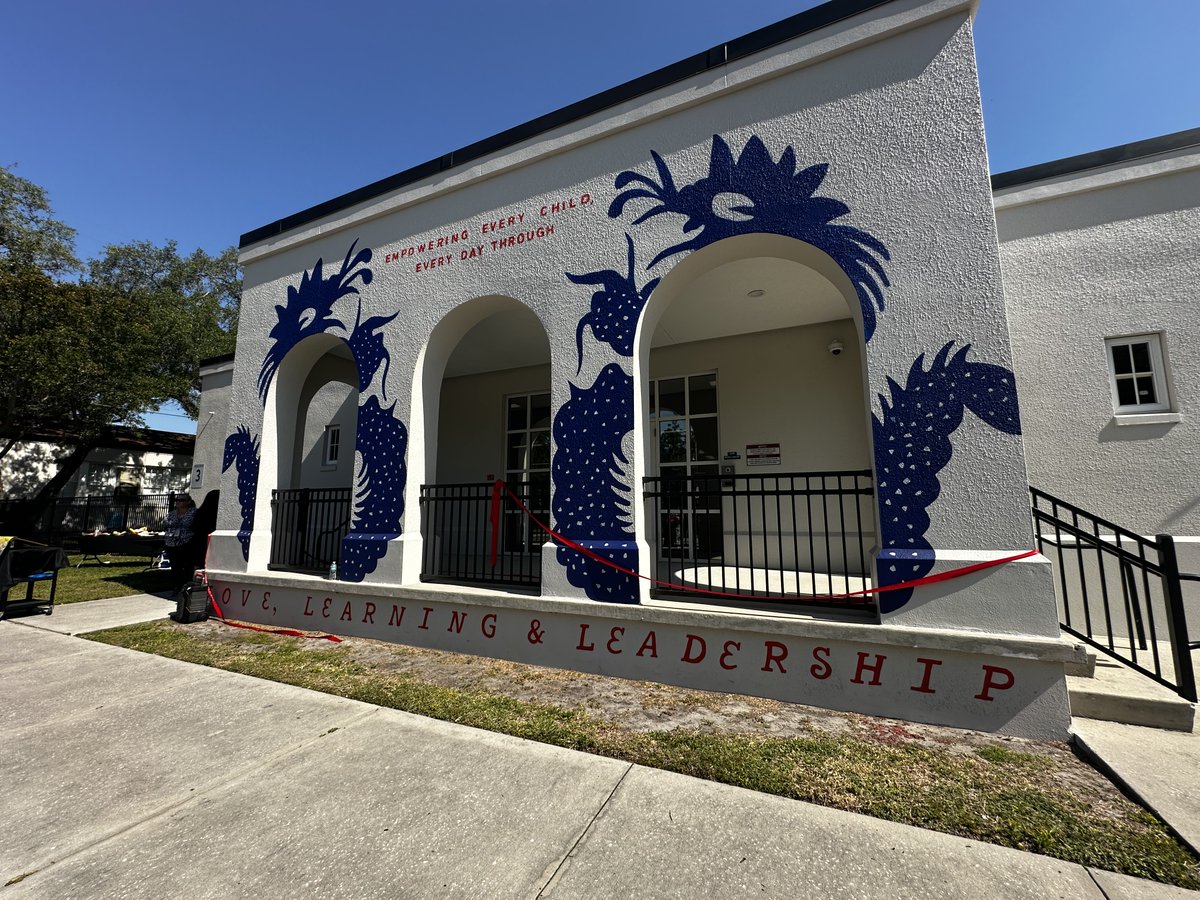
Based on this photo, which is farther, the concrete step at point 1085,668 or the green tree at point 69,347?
the green tree at point 69,347

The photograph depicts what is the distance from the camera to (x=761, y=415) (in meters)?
7.70

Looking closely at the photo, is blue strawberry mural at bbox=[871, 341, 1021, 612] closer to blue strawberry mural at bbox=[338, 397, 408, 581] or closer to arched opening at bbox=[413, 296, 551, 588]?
arched opening at bbox=[413, 296, 551, 588]

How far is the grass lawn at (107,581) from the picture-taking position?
8680 millimetres

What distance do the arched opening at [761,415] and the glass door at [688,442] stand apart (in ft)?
0.06

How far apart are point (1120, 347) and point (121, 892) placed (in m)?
8.86

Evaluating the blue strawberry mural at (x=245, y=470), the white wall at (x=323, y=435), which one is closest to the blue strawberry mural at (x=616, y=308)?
the blue strawberry mural at (x=245, y=470)

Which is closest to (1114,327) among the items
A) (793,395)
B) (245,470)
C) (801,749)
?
(793,395)

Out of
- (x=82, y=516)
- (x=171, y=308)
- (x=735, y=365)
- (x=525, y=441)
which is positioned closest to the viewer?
(x=735, y=365)

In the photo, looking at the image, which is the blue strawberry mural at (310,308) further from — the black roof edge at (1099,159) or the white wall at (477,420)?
the black roof edge at (1099,159)

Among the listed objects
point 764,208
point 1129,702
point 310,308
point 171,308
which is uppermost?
point 171,308

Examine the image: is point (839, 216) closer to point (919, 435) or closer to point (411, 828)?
point (919, 435)

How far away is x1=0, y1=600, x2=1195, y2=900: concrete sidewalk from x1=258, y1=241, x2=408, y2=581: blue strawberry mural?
2548 millimetres

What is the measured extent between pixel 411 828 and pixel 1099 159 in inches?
349

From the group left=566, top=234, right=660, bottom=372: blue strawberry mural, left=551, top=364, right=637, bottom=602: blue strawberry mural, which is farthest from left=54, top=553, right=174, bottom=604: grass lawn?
left=566, top=234, right=660, bottom=372: blue strawberry mural
